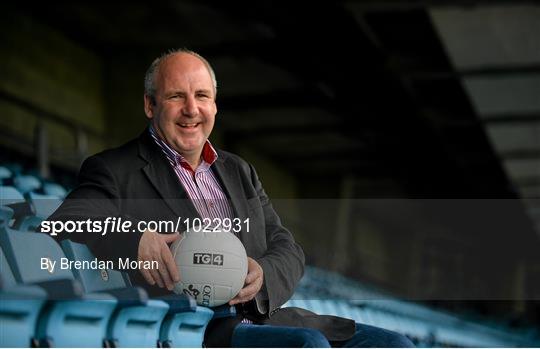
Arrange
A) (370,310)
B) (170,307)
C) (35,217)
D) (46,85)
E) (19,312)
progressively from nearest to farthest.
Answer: (19,312) < (170,307) < (35,217) < (370,310) < (46,85)

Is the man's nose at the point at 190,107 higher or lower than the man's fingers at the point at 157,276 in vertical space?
higher

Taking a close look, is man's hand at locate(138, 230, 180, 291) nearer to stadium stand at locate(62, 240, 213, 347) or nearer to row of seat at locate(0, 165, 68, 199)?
stadium stand at locate(62, 240, 213, 347)

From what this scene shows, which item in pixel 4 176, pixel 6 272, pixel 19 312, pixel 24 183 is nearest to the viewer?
pixel 19 312

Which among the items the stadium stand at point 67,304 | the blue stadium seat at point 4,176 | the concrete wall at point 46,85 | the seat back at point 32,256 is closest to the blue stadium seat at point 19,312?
the stadium stand at point 67,304

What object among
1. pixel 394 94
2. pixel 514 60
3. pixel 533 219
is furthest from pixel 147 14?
pixel 533 219

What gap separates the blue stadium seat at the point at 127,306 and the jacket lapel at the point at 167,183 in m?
0.17

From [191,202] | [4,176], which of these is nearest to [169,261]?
[191,202]

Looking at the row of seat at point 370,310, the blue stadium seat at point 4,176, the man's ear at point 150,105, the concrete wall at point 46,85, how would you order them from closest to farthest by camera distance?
the man's ear at point 150,105 → the blue stadium seat at point 4,176 → the row of seat at point 370,310 → the concrete wall at point 46,85

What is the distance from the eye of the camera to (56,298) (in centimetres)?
135

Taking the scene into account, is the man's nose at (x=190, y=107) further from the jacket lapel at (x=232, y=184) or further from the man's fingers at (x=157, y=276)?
the man's fingers at (x=157, y=276)

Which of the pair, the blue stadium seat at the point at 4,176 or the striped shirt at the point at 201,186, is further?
the blue stadium seat at the point at 4,176

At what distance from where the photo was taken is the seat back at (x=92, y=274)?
1.55 meters

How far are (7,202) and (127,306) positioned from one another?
0.40m

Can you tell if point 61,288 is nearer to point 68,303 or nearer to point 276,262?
point 68,303
